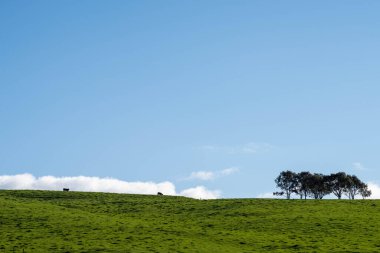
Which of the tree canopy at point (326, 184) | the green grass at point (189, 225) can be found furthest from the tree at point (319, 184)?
the green grass at point (189, 225)

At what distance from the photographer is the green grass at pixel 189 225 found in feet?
154

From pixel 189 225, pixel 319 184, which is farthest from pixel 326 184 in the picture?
pixel 189 225

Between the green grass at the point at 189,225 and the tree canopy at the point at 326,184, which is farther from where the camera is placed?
the tree canopy at the point at 326,184

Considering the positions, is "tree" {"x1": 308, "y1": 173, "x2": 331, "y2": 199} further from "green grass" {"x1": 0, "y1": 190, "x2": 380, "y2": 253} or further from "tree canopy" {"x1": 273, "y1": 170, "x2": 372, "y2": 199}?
"green grass" {"x1": 0, "y1": 190, "x2": 380, "y2": 253}

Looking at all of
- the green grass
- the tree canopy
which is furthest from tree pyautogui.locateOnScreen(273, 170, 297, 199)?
the green grass

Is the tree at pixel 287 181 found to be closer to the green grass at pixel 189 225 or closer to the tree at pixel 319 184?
the tree at pixel 319 184

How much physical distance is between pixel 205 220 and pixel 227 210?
24.6ft

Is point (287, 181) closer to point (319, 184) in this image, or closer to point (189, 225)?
point (319, 184)

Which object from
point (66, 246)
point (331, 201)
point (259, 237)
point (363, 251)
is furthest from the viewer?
point (331, 201)

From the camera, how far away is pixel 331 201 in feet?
249

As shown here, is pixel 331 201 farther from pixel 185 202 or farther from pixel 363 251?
pixel 363 251

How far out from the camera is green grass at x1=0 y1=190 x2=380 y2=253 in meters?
47.0

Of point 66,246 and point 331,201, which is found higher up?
point 331,201

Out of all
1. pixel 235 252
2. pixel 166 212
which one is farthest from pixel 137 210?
pixel 235 252
